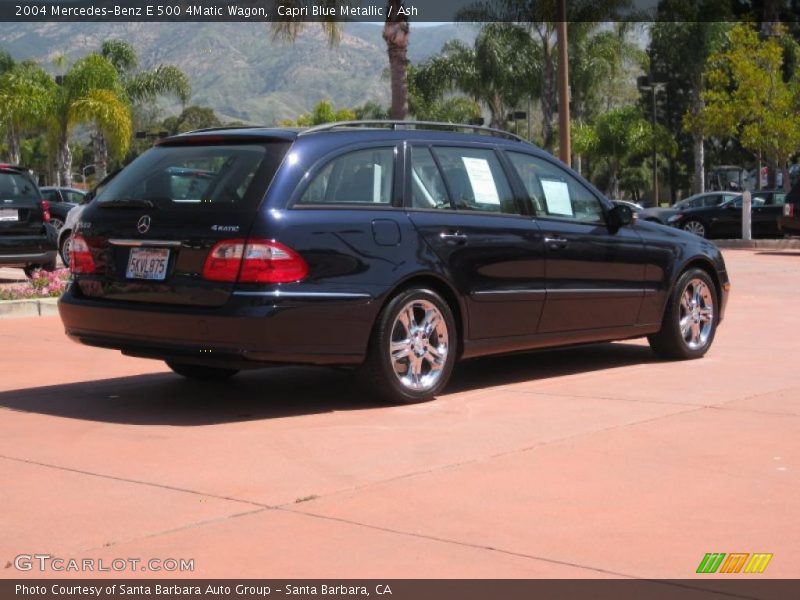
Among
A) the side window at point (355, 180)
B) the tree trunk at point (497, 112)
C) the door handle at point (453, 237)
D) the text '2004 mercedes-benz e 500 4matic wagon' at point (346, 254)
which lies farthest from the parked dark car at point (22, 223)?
the tree trunk at point (497, 112)

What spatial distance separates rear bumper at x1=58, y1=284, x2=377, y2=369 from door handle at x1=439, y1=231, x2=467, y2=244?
74cm

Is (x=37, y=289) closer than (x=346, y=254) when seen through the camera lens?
No

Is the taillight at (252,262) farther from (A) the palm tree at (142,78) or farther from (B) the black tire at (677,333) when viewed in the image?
(A) the palm tree at (142,78)

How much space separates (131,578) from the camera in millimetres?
4340

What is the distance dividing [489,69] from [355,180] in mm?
51742

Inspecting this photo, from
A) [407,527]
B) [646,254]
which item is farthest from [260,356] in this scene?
[646,254]

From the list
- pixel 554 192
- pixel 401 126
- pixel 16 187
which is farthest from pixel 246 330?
pixel 16 187

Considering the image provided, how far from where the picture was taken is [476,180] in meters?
8.36

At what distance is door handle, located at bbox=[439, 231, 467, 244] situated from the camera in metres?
7.82

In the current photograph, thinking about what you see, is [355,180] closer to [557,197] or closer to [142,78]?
[557,197]

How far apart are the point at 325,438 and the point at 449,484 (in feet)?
3.89

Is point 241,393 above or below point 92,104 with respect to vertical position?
below
